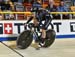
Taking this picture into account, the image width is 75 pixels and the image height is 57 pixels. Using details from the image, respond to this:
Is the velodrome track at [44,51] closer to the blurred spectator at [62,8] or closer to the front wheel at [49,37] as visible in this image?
the front wheel at [49,37]

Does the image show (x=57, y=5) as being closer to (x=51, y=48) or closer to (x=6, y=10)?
(x=6, y=10)

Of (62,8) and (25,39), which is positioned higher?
(62,8)

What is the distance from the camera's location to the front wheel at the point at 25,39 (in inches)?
381

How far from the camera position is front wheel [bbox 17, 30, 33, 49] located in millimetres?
9689

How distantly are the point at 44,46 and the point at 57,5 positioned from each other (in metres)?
4.94

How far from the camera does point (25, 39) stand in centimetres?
976

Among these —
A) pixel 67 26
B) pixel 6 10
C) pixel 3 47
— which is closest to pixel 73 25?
pixel 67 26

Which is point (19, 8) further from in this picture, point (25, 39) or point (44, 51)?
point (44, 51)

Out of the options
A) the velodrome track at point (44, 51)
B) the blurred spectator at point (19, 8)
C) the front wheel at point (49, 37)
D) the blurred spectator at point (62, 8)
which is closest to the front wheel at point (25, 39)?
the velodrome track at point (44, 51)

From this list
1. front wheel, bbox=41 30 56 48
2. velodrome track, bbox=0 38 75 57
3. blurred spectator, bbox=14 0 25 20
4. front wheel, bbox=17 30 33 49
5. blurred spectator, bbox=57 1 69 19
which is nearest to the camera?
velodrome track, bbox=0 38 75 57

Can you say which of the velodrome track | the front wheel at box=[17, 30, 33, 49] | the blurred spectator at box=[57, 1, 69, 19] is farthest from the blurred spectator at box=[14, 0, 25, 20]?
the front wheel at box=[17, 30, 33, 49]

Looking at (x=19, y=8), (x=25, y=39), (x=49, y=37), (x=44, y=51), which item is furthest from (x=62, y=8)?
(x=25, y=39)

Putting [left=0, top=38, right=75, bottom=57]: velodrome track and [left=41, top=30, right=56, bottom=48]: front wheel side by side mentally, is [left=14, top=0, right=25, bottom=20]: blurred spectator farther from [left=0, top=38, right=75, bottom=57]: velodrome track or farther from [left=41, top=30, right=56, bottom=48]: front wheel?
[left=41, top=30, right=56, bottom=48]: front wheel

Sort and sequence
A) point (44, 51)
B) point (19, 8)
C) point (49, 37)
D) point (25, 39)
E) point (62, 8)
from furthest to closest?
1. point (62, 8)
2. point (19, 8)
3. point (49, 37)
4. point (44, 51)
5. point (25, 39)
